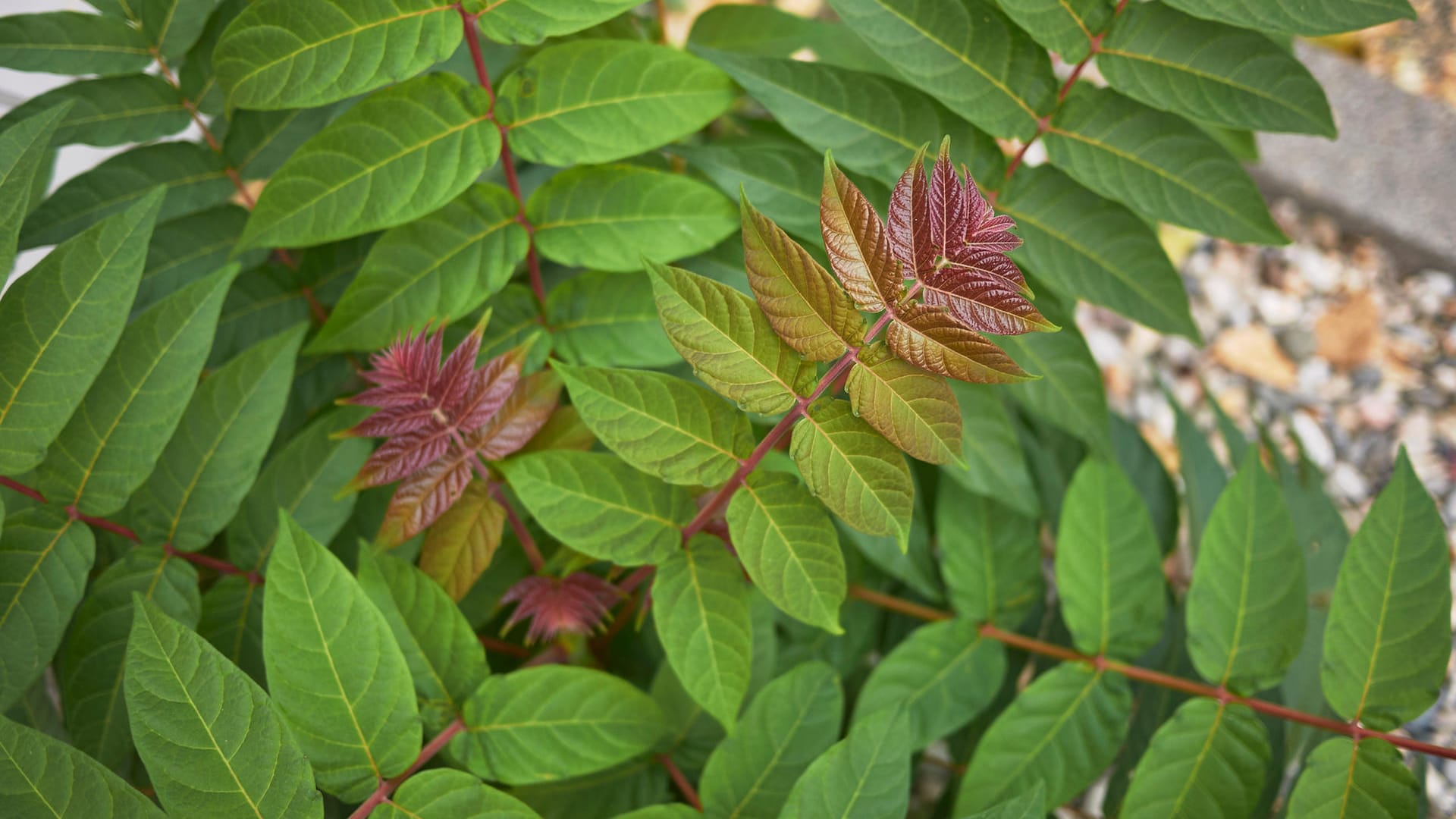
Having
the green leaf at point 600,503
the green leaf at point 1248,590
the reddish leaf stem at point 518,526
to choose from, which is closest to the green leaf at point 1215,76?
the green leaf at point 1248,590

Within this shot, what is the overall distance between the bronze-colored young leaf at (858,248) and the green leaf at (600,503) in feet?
0.79

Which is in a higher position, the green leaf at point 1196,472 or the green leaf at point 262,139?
the green leaf at point 262,139

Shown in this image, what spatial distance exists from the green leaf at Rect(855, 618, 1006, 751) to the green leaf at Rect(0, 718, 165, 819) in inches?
22.0

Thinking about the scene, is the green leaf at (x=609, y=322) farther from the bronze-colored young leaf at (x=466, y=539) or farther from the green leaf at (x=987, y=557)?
the green leaf at (x=987, y=557)

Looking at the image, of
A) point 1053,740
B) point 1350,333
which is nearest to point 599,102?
point 1053,740

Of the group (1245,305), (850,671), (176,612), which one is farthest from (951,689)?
(1245,305)

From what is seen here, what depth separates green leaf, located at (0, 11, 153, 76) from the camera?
2.45ft

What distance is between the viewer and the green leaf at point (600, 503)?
0.66 meters

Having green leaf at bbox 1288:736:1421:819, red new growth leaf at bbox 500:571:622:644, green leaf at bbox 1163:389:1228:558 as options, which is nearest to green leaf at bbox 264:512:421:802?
red new growth leaf at bbox 500:571:622:644

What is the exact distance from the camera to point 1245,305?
75.7 inches

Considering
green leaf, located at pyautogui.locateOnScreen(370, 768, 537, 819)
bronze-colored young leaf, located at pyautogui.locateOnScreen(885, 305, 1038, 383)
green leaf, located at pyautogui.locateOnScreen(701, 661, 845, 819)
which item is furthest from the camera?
green leaf, located at pyautogui.locateOnScreen(701, 661, 845, 819)

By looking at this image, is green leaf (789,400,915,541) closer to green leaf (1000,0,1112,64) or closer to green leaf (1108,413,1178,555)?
green leaf (1000,0,1112,64)

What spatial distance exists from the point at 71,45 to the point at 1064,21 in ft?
2.73

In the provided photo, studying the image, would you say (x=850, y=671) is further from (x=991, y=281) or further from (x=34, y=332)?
(x=34, y=332)
